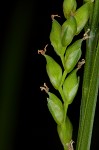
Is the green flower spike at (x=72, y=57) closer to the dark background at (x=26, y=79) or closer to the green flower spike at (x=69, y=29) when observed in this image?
the green flower spike at (x=69, y=29)

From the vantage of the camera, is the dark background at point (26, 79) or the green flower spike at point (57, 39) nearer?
the green flower spike at point (57, 39)

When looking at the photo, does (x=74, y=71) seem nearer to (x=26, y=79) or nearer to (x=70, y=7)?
(x=70, y=7)

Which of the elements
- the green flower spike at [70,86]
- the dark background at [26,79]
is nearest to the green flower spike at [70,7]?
the green flower spike at [70,86]

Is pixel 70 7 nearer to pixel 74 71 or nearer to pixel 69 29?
pixel 69 29

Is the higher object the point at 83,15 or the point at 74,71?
the point at 83,15

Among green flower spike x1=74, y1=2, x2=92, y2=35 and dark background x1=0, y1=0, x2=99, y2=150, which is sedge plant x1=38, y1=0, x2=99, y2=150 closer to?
green flower spike x1=74, y1=2, x2=92, y2=35

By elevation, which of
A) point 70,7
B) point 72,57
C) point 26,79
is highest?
point 70,7

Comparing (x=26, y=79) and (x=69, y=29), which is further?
(x=26, y=79)

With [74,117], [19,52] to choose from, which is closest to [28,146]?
[74,117]

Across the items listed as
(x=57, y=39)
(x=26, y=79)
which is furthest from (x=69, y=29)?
(x=26, y=79)
